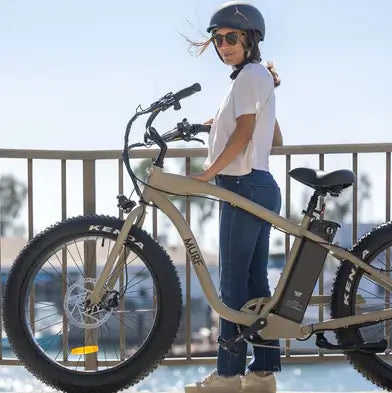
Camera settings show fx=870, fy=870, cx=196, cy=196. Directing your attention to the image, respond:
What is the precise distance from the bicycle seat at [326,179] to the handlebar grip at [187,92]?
1.54 ft

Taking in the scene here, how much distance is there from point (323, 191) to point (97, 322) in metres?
0.97

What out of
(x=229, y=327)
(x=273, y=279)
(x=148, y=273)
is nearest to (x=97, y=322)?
(x=148, y=273)

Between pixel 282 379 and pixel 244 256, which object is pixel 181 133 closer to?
pixel 244 256

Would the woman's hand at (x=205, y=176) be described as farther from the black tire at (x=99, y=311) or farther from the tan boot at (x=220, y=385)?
the tan boot at (x=220, y=385)

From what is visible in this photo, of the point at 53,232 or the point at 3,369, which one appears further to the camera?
the point at 3,369

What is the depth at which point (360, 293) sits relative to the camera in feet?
11.2

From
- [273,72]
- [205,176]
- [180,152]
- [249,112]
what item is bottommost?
[205,176]

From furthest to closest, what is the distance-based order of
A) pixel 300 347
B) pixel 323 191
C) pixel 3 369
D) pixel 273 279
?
pixel 3 369
pixel 300 347
pixel 273 279
pixel 323 191

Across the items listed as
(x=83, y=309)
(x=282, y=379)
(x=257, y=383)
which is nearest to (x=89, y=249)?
(x=83, y=309)

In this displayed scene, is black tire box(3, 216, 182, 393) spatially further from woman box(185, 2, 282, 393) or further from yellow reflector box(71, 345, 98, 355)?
yellow reflector box(71, 345, 98, 355)

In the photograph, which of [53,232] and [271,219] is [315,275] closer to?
[271,219]

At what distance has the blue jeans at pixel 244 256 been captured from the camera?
3236mm

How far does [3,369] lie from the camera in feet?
13.2

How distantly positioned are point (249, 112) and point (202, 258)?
1.87 ft
